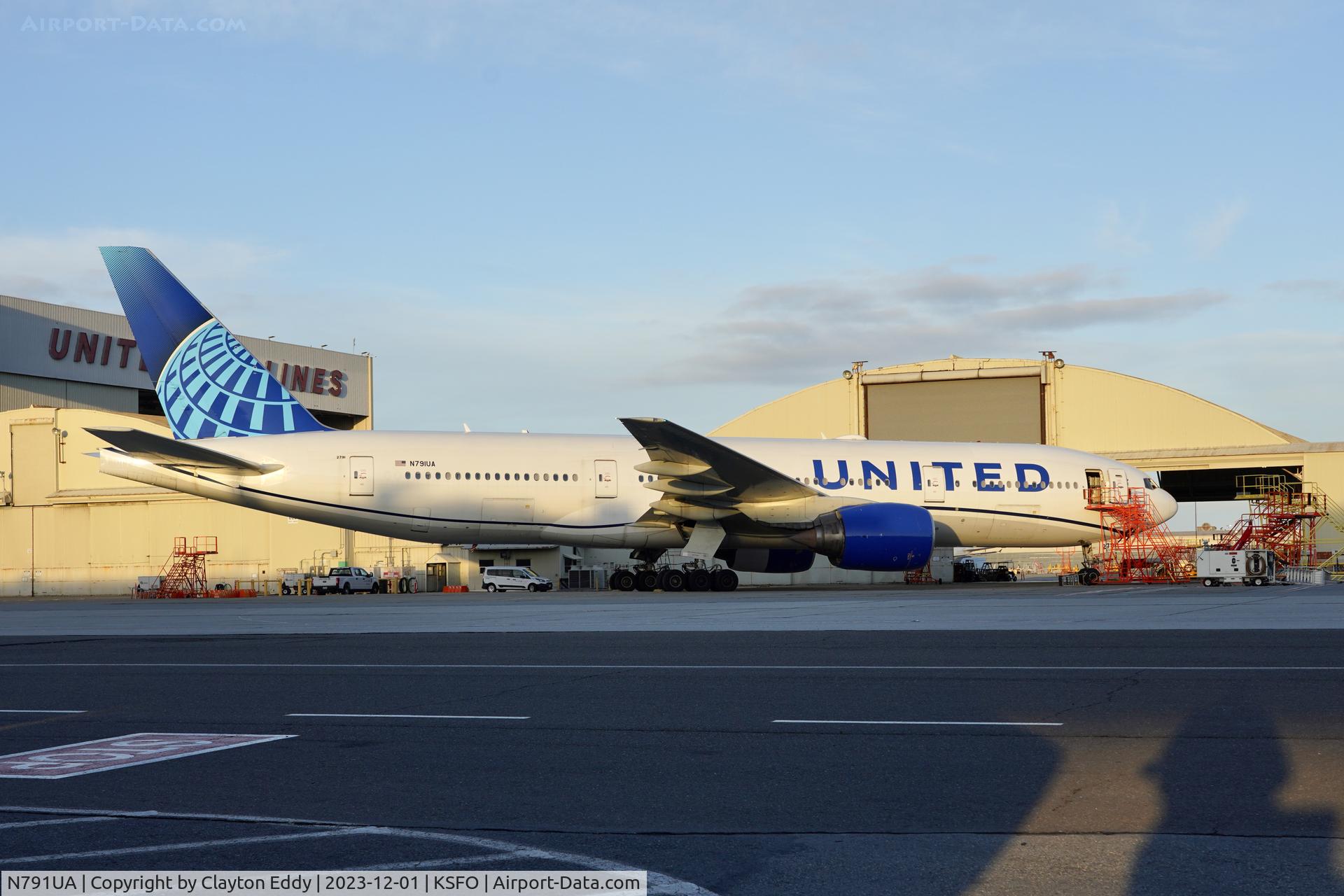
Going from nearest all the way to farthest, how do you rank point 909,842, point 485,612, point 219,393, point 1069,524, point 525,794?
point 909,842
point 525,794
point 485,612
point 219,393
point 1069,524

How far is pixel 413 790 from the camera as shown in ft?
18.1

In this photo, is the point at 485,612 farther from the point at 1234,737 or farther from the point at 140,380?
the point at 140,380

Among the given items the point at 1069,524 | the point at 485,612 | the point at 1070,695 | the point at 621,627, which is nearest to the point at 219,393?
the point at 485,612

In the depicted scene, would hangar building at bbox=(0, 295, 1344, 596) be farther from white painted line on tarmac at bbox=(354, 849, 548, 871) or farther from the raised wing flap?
white painted line on tarmac at bbox=(354, 849, 548, 871)

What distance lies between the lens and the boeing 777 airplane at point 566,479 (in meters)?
27.2

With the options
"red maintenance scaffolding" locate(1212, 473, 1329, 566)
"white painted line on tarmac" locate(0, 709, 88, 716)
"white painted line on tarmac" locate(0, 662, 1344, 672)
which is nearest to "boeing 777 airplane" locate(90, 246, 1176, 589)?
"red maintenance scaffolding" locate(1212, 473, 1329, 566)

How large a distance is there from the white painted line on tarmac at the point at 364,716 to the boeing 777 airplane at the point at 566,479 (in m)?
17.8

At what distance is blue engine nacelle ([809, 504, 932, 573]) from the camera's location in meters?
26.8

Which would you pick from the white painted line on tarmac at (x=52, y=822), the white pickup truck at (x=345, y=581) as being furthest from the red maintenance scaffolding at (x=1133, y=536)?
the white painted line on tarmac at (x=52, y=822)

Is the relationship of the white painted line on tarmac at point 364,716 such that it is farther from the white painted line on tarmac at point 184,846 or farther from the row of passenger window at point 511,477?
the row of passenger window at point 511,477

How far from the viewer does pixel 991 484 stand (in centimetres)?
3150

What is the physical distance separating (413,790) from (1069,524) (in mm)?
29208

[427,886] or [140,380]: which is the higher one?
[140,380]

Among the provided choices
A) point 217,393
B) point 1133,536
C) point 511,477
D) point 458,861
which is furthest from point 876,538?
point 458,861
